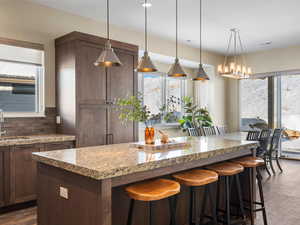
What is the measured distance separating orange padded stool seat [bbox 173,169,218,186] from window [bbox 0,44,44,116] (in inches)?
111

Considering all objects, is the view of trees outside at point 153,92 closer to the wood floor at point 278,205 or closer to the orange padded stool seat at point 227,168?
the wood floor at point 278,205

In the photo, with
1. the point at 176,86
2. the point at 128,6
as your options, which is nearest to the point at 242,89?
the point at 176,86

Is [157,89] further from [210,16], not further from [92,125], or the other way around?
[92,125]

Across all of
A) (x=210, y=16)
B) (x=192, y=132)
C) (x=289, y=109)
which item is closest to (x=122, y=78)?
(x=192, y=132)

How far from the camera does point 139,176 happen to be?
2.06m

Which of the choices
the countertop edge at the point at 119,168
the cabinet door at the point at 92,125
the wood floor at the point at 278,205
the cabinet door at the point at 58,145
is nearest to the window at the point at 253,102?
the wood floor at the point at 278,205

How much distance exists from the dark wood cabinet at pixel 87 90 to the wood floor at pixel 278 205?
1.24 meters

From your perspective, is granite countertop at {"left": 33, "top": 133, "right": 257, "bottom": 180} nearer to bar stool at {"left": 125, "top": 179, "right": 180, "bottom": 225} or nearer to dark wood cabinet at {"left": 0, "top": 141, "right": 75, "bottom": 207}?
bar stool at {"left": 125, "top": 179, "right": 180, "bottom": 225}

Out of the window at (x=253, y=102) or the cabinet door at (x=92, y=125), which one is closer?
the cabinet door at (x=92, y=125)

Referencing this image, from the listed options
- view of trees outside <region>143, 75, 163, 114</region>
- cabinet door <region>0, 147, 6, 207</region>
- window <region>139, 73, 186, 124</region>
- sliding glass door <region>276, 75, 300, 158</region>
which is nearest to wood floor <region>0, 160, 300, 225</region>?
cabinet door <region>0, 147, 6, 207</region>

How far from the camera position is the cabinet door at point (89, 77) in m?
4.13

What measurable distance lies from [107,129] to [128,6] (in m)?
2.03

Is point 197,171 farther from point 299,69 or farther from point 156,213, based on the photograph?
point 299,69

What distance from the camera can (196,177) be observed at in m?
2.44
